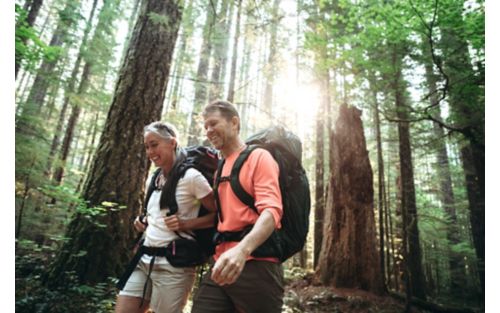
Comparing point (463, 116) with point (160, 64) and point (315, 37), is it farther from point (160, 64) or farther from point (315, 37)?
point (160, 64)

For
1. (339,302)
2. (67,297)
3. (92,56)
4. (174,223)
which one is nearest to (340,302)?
(339,302)

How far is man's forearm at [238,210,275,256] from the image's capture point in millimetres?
1580

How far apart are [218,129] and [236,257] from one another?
3.37ft

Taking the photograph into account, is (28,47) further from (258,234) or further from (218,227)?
(258,234)

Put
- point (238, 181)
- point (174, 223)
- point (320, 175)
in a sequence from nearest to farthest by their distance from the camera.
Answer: point (238, 181) → point (174, 223) → point (320, 175)

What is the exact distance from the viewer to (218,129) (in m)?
2.22

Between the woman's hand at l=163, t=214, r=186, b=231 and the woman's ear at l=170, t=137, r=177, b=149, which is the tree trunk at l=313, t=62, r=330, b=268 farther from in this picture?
the woman's hand at l=163, t=214, r=186, b=231

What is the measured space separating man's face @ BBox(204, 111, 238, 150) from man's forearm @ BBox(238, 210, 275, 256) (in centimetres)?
74

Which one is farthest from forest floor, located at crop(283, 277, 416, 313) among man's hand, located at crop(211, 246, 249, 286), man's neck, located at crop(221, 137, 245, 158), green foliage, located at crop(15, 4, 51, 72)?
green foliage, located at crop(15, 4, 51, 72)

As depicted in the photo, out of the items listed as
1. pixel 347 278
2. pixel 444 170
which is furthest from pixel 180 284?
pixel 444 170

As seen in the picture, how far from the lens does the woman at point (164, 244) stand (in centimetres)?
241

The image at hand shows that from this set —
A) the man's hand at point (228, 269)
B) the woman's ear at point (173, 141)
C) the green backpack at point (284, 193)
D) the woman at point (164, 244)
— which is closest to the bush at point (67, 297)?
the woman at point (164, 244)

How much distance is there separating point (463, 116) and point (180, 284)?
9.46 m

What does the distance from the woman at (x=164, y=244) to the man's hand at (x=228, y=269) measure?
0.97 metres
